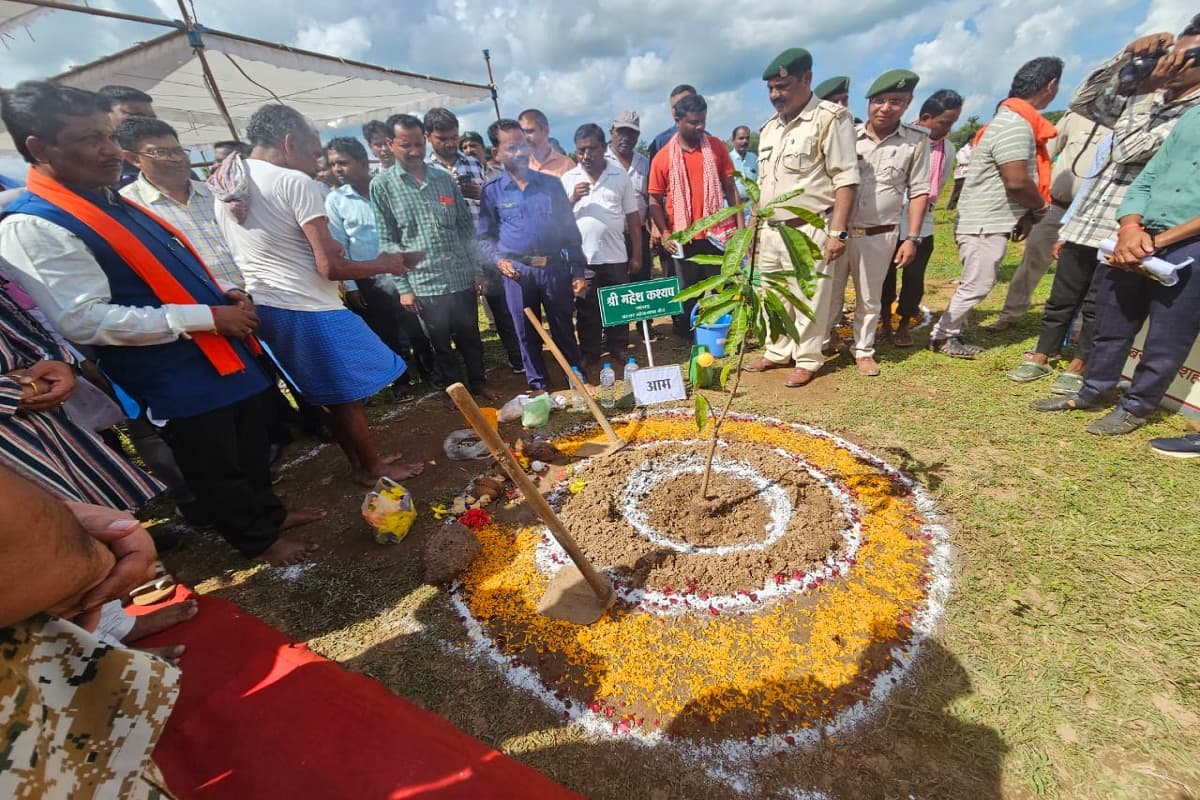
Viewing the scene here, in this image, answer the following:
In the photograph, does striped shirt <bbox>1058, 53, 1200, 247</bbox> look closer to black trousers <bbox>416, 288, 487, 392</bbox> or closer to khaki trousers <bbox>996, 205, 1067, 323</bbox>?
khaki trousers <bbox>996, 205, 1067, 323</bbox>

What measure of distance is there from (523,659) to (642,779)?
2.50 ft

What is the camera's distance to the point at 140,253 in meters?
2.29

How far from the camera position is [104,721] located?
117 cm

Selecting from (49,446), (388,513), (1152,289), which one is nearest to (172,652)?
(49,446)

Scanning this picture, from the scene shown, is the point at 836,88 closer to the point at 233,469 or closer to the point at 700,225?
the point at 700,225

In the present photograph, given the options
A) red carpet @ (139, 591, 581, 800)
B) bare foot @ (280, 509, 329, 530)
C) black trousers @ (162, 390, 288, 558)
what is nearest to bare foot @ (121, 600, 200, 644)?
red carpet @ (139, 591, 581, 800)

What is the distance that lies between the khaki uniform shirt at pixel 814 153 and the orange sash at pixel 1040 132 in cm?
159

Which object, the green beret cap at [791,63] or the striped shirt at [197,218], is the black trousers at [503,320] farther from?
the green beret cap at [791,63]

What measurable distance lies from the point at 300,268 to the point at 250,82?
749 centimetres

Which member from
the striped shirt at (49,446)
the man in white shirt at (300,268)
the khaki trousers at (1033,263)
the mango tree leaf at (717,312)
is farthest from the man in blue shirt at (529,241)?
the khaki trousers at (1033,263)

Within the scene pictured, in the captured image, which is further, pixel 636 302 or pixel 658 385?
pixel 636 302

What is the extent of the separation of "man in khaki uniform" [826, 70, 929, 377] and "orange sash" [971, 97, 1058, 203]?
743 millimetres

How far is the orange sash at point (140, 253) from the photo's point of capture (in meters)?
2.09

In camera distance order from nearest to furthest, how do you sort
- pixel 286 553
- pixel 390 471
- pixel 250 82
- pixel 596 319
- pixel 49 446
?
1. pixel 49 446
2. pixel 286 553
3. pixel 390 471
4. pixel 596 319
5. pixel 250 82
